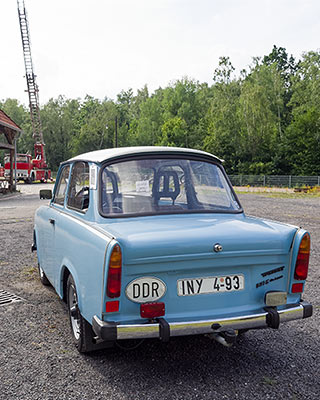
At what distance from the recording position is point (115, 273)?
9.78ft

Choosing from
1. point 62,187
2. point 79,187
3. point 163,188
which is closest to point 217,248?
point 163,188

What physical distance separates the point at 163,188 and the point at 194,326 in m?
1.46

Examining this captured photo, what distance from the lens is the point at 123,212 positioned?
3680 mm

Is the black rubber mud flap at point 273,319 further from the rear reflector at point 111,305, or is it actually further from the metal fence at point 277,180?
the metal fence at point 277,180

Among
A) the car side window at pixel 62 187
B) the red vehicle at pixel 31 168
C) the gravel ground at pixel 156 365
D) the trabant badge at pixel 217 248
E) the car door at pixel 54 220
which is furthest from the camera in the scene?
the red vehicle at pixel 31 168

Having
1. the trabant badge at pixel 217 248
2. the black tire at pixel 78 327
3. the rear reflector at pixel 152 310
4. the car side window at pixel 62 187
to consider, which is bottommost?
the black tire at pixel 78 327

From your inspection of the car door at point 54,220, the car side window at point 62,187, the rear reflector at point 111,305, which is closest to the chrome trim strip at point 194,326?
the rear reflector at point 111,305

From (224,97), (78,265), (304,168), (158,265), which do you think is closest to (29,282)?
(78,265)

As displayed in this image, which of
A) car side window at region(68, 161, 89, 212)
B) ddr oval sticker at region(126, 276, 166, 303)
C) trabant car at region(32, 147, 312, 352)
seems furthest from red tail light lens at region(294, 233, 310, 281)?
car side window at region(68, 161, 89, 212)

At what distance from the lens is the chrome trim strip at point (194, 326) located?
116 inches

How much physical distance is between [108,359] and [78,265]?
0.82m

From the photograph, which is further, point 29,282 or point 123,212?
point 29,282

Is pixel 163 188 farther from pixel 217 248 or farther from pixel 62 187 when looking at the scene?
pixel 62 187

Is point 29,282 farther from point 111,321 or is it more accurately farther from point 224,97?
point 224,97
